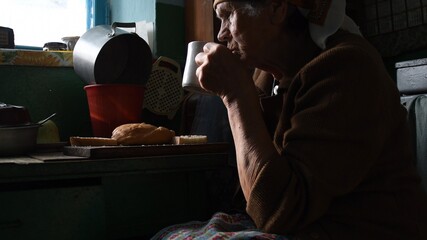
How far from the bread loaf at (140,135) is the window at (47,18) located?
1.08 metres

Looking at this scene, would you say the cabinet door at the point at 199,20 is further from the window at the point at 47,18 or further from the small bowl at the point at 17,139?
the small bowl at the point at 17,139

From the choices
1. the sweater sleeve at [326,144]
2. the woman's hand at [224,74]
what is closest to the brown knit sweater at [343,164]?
the sweater sleeve at [326,144]

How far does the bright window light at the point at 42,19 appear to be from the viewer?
6.99 feet

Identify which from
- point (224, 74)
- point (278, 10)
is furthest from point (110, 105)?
point (278, 10)

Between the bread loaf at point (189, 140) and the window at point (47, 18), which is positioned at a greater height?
the window at point (47, 18)

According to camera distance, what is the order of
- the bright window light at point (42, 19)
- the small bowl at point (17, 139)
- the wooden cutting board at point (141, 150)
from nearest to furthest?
the wooden cutting board at point (141, 150)
the small bowl at point (17, 139)
the bright window light at point (42, 19)

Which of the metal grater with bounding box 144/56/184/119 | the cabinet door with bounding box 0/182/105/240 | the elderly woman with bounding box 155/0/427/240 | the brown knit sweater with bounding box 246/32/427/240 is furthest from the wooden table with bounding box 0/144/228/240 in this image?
the metal grater with bounding box 144/56/184/119

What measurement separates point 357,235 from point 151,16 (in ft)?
5.05

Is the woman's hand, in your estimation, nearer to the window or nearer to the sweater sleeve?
the sweater sleeve

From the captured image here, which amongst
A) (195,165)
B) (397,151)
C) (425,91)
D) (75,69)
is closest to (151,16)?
(75,69)

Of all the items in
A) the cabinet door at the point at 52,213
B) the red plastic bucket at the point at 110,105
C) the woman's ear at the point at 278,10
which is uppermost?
the woman's ear at the point at 278,10

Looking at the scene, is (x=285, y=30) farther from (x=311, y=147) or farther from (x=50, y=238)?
(x=50, y=238)

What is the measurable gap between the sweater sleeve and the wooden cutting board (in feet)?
1.50

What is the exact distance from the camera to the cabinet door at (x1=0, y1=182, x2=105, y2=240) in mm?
1076
